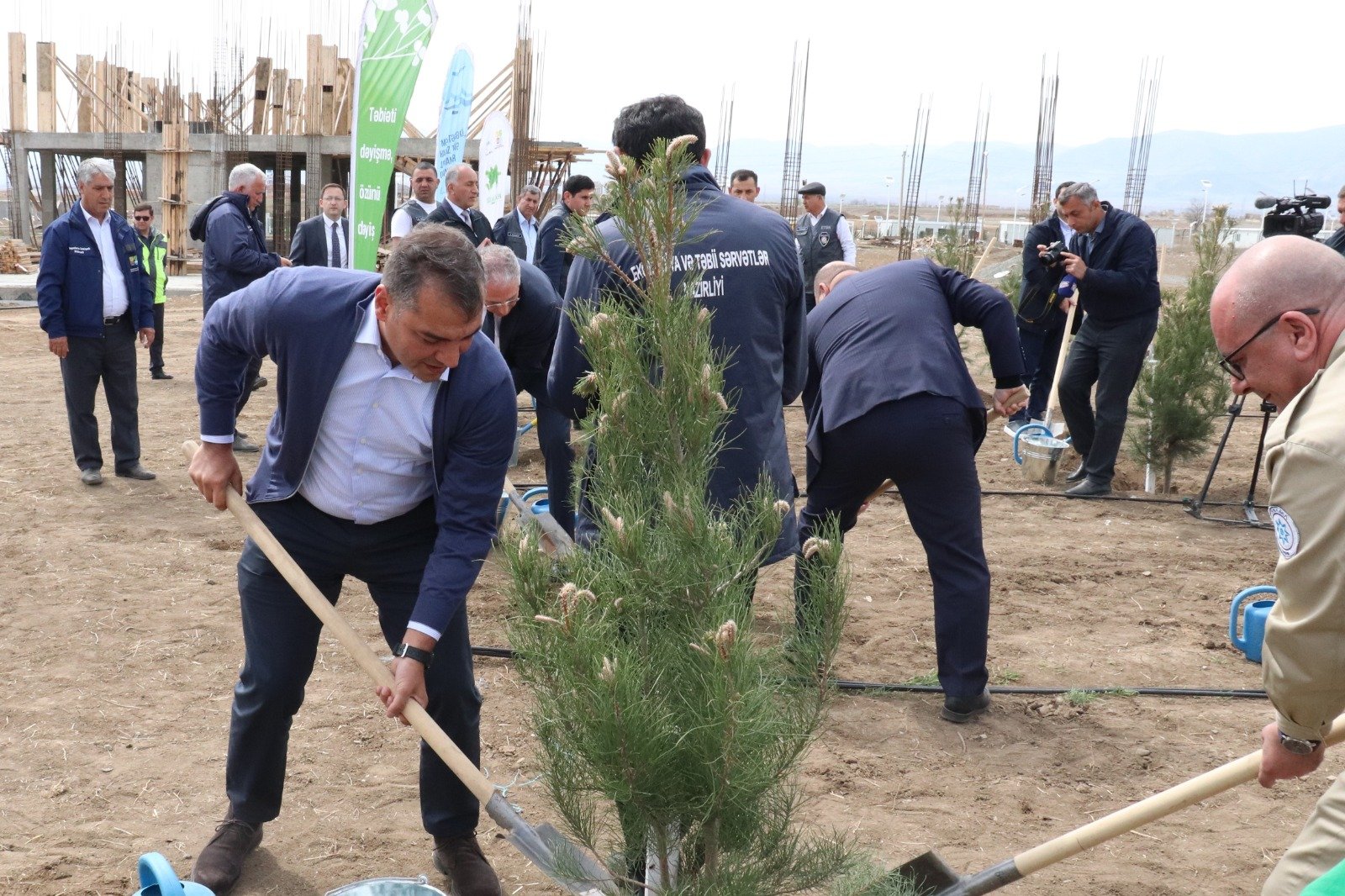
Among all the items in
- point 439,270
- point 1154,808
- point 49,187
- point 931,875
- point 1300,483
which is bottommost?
point 931,875

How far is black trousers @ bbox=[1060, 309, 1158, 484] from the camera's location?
7.40 metres

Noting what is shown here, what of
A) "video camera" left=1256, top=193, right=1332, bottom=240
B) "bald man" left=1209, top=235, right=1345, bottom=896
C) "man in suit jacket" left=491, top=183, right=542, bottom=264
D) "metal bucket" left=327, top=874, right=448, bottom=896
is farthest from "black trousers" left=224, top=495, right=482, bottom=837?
"man in suit jacket" left=491, top=183, right=542, bottom=264

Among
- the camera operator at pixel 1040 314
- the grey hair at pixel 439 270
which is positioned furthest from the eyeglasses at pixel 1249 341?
the camera operator at pixel 1040 314

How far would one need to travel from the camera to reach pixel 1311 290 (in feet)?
7.07

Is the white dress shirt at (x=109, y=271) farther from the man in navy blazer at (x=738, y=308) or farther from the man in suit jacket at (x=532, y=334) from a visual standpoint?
the man in navy blazer at (x=738, y=308)

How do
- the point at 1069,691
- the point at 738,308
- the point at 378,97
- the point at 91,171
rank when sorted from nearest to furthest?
the point at 738,308
the point at 1069,691
the point at 91,171
the point at 378,97

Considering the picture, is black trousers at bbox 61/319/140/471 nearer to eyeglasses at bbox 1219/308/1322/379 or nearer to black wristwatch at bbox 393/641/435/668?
black wristwatch at bbox 393/641/435/668

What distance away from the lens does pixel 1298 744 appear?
2281mm

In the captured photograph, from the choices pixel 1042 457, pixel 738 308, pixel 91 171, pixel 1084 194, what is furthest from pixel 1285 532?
pixel 91 171

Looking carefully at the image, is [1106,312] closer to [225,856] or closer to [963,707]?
[963,707]

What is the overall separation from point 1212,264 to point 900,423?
518 centimetres

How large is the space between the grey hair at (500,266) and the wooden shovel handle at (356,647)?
241 cm

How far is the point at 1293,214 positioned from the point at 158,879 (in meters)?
7.11

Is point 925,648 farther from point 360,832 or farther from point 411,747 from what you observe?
point 360,832
